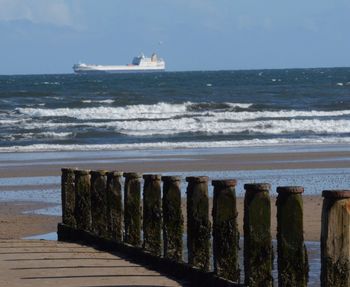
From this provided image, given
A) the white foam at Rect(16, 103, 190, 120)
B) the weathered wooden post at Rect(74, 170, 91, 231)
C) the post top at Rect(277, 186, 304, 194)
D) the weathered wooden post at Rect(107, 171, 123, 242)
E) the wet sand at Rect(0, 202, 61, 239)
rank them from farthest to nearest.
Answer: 1. the white foam at Rect(16, 103, 190, 120)
2. the wet sand at Rect(0, 202, 61, 239)
3. the weathered wooden post at Rect(74, 170, 91, 231)
4. the weathered wooden post at Rect(107, 171, 123, 242)
5. the post top at Rect(277, 186, 304, 194)

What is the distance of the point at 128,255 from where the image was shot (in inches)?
385

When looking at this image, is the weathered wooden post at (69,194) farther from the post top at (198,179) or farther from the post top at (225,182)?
the post top at (225,182)

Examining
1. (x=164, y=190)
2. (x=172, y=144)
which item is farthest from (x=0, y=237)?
(x=172, y=144)

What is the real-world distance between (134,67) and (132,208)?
151 meters

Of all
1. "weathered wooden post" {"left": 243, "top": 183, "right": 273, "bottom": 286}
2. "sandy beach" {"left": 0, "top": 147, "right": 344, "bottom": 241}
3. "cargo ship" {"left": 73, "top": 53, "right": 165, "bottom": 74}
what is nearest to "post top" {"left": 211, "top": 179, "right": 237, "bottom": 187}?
"weathered wooden post" {"left": 243, "top": 183, "right": 273, "bottom": 286}

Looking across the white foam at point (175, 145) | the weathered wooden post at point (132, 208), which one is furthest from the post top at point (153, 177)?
the white foam at point (175, 145)

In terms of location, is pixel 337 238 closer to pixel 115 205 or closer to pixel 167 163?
pixel 115 205

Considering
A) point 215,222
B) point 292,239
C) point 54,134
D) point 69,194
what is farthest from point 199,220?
point 54,134

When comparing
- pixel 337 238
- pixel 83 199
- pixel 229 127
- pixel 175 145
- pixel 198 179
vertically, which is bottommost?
pixel 175 145

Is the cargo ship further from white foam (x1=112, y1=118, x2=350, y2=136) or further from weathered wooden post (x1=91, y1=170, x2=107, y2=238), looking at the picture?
weathered wooden post (x1=91, y1=170, x2=107, y2=238)

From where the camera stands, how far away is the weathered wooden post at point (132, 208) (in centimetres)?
971

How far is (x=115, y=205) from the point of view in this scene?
10.2 metres

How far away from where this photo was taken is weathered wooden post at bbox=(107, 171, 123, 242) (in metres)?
10.2

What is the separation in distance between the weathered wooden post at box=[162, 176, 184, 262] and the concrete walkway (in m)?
0.26
